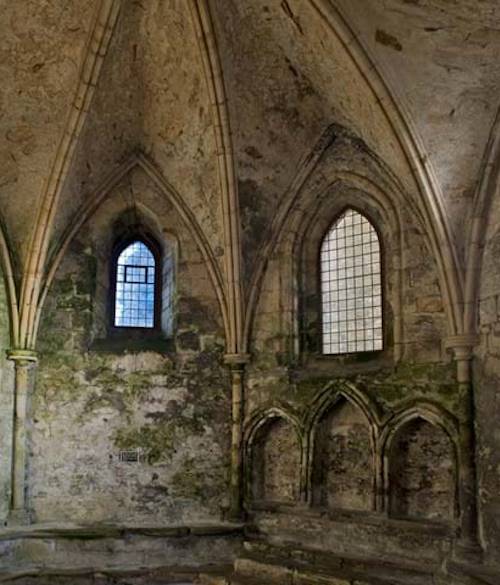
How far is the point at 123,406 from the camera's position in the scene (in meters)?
10.0

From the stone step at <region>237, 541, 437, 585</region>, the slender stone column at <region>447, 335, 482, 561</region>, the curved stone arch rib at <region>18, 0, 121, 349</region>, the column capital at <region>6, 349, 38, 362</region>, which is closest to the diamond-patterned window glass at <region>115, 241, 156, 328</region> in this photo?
the curved stone arch rib at <region>18, 0, 121, 349</region>

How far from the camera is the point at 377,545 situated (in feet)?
28.2

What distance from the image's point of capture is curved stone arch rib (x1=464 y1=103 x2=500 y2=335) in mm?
7770

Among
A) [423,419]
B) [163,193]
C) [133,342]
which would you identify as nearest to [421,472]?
[423,419]

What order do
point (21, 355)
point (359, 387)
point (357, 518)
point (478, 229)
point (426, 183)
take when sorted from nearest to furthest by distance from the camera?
1. point (478, 229)
2. point (426, 183)
3. point (357, 518)
4. point (359, 387)
5. point (21, 355)

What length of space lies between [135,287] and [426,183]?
4.62 m

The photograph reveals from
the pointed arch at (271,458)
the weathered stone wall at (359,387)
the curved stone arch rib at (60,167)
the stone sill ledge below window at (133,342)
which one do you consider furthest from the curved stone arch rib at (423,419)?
the curved stone arch rib at (60,167)

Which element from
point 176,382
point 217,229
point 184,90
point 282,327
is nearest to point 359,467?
point 282,327

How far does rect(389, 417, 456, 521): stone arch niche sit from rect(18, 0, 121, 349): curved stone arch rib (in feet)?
15.9

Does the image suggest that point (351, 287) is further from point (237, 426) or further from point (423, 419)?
point (237, 426)

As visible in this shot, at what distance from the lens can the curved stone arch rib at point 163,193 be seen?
10094 millimetres

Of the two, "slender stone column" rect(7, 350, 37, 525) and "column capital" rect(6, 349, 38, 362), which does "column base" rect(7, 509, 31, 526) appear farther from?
"column capital" rect(6, 349, 38, 362)

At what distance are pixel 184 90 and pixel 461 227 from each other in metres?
3.76

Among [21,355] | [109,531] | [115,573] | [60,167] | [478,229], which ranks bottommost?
[115,573]
